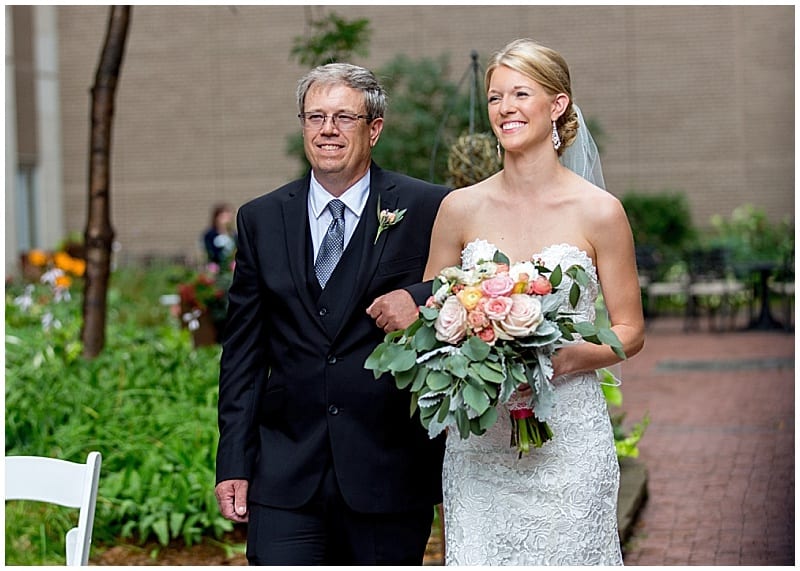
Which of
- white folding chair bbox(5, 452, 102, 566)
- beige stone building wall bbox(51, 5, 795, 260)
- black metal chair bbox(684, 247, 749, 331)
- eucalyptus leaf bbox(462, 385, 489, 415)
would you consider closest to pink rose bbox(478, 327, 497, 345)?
eucalyptus leaf bbox(462, 385, 489, 415)

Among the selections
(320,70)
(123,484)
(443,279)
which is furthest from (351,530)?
(123,484)

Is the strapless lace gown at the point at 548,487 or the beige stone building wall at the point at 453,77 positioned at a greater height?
the beige stone building wall at the point at 453,77

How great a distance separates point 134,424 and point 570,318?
4.28m

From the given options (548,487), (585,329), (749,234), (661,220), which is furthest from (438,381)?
(749,234)

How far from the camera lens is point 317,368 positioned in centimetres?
357

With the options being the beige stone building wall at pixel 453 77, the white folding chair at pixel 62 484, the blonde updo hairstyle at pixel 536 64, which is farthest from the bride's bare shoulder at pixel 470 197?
the beige stone building wall at pixel 453 77

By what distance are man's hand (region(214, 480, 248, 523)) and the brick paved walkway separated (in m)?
2.05

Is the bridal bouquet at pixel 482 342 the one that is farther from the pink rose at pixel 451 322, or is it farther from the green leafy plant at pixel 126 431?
the green leafy plant at pixel 126 431

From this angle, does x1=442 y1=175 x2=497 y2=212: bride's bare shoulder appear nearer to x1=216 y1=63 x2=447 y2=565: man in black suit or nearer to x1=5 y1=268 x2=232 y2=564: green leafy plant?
x1=216 y1=63 x2=447 y2=565: man in black suit

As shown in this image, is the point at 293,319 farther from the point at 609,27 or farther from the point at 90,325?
the point at 609,27

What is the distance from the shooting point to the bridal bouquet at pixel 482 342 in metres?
3.02

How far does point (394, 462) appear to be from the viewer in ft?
11.8

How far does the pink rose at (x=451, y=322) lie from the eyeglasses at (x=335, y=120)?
2.29 feet

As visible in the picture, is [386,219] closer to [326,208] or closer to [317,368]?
[326,208]
